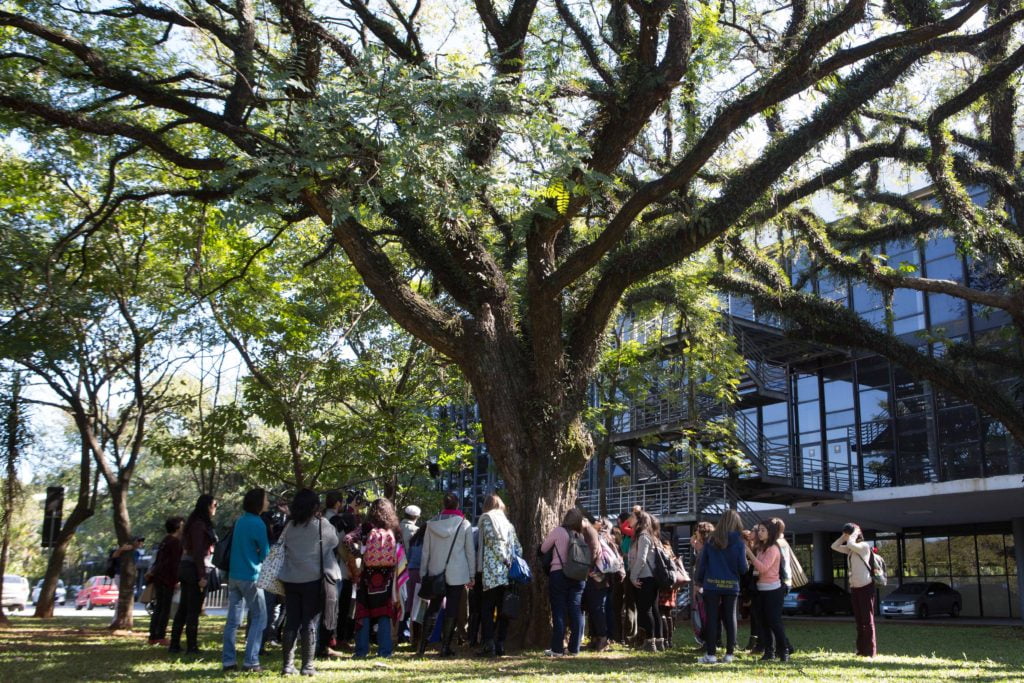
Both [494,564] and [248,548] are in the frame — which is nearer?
[248,548]

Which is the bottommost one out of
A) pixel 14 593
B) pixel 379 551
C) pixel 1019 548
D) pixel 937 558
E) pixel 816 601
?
pixel 14 593

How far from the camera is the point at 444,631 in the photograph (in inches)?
373

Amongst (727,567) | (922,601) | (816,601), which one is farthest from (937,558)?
(727,567)

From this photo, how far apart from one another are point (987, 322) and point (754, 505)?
31.7 ft

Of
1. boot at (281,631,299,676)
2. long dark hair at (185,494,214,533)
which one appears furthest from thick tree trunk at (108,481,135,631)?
boot at (281,631,299,676)

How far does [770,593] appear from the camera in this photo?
9.66 meters

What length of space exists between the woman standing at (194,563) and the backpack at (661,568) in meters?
5.00

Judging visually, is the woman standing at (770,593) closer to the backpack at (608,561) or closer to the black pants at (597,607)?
the backpack at (608,561)

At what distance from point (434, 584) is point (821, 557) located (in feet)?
92.9

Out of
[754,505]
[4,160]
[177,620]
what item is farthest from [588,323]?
[754,505]

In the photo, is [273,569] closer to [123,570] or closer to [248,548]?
[248,548]

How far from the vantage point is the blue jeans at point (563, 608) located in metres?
9.24

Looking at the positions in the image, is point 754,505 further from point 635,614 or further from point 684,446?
point 635,614

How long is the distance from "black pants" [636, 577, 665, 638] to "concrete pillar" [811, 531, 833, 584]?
25.5 meters
